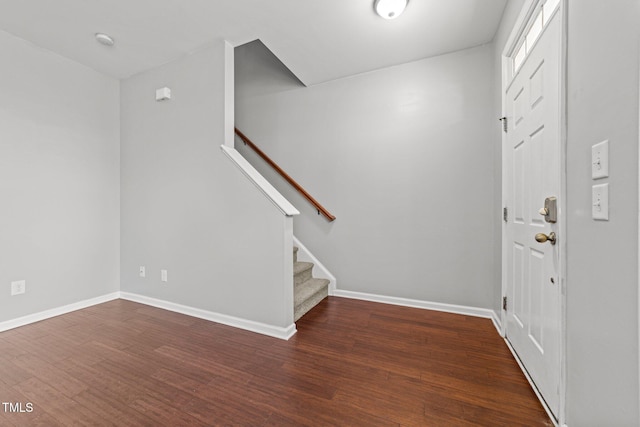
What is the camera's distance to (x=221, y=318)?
7.55 ft

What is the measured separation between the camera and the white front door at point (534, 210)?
1.20m

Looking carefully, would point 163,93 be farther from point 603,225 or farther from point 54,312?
point 603,225

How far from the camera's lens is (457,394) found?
4.53 feet

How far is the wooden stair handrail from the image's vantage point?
2.94 m

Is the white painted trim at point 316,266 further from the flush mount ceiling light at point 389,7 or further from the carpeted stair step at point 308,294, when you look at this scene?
the flush mount ceiling light at point 389,7

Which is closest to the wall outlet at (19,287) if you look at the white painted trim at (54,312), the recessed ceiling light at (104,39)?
the white painted trim at (54,312)

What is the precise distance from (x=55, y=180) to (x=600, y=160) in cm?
388

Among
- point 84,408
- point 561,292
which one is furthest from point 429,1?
point 84,408

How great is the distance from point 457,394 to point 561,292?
76cm

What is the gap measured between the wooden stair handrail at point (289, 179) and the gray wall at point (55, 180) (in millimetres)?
1470

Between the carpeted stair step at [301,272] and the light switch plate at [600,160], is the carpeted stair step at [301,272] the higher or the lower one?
the lower one

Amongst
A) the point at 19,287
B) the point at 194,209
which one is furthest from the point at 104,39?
the point at 19,287

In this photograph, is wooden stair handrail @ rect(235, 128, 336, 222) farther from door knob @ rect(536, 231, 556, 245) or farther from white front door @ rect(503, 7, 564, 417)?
door knob @ rect(536, 231, 556, 245)

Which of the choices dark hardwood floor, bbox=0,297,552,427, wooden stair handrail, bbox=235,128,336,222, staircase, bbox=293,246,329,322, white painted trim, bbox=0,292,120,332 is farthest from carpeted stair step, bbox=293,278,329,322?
white painted trim, bbox=0,292,120,332
